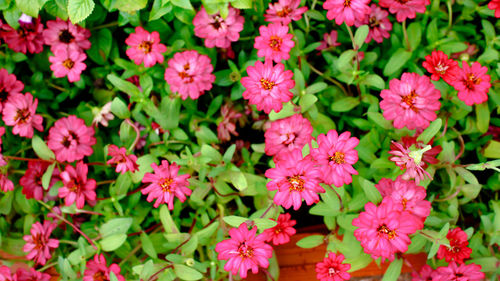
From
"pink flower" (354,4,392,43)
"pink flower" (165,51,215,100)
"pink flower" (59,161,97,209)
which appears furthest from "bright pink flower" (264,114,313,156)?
"pink flower" (59,161,97,209)

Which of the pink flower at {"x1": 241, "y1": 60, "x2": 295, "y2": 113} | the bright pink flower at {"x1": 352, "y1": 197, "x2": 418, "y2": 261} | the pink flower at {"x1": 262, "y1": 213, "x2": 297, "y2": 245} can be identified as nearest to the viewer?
the bright pink flower at {"x1": 352, "y1": 197, "x2": 418, "y2": 261}

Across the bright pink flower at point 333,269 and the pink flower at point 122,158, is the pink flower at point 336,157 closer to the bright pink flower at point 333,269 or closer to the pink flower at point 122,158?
the bright pink flower at point 333,269

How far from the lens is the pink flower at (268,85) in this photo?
103 centimetres

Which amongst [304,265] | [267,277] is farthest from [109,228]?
[304,265]

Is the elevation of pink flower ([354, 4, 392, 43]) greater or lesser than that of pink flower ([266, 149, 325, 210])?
greater

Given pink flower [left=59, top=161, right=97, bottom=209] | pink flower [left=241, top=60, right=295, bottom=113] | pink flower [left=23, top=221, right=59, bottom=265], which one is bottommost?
pink flower [left=23, top=221, right=59, bottom=265]

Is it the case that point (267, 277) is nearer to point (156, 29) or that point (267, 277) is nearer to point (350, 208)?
point (350, 208)

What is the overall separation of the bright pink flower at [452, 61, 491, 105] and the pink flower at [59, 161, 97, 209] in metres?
1.08

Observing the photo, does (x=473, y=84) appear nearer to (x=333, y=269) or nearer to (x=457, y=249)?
(x=457, y=249)

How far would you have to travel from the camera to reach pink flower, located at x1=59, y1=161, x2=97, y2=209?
1217 mm

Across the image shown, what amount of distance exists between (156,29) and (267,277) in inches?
34.7

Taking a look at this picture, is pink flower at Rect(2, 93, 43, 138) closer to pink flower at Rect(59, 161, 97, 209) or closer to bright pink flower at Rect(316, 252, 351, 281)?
pink flower at Rect(59, 161, 97, 209)

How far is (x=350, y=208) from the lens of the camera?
1.16 metres

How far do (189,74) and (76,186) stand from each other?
479 mm
